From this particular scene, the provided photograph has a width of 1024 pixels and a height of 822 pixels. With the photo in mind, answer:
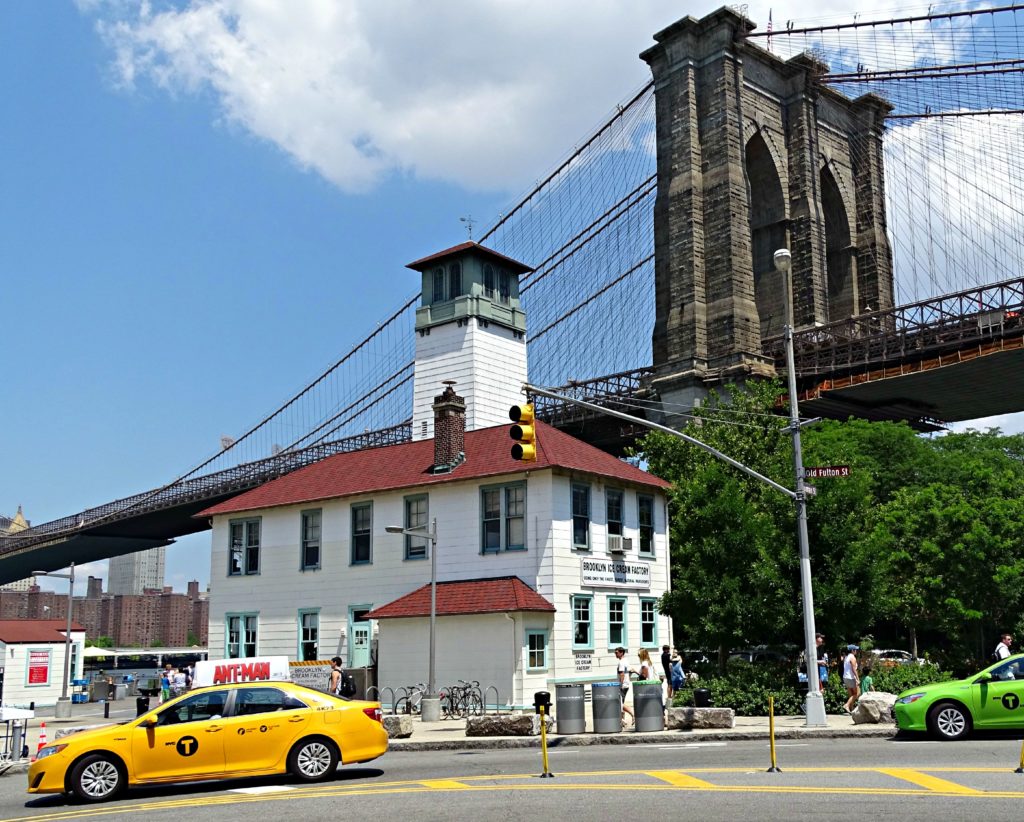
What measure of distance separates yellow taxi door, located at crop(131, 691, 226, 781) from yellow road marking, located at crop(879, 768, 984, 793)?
864 cm

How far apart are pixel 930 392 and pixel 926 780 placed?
4753 cm

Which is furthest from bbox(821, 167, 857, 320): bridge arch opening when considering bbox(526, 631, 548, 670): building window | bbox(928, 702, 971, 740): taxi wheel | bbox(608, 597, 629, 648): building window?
bbox(928, 702, 971, 740): taxi wheel

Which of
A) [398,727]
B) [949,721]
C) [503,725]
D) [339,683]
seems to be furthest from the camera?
[339,683]

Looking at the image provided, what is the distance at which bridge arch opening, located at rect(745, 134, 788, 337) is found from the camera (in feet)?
201

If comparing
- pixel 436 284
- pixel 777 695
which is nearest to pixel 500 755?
pixel 777 695

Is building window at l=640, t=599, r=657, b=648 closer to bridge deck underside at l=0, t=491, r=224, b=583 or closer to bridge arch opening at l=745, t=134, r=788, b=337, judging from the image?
bridge arch opening at l=745, t=134, r=788, b=337

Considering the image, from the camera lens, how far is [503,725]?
Result: 2081 centimetres

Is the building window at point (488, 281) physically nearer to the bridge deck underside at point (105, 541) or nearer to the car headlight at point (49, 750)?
the car headlight at point (49, 750)

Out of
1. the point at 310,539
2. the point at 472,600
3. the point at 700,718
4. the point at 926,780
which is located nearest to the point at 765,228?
the point at 310,539

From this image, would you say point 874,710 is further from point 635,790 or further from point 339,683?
point 339,683

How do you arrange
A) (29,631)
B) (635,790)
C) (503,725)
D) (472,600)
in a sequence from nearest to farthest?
(635,790) < (503,725) < (472,600) < (29,631)

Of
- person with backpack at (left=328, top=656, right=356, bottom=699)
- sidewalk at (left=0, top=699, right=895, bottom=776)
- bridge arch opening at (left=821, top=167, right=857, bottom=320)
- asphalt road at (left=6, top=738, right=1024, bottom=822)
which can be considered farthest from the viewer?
bridge arch opening at (left=821, top=167, right=857, bottom=320)

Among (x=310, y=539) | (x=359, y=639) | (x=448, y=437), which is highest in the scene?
(x=448, y=437)

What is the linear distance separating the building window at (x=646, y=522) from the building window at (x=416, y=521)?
624 cm
